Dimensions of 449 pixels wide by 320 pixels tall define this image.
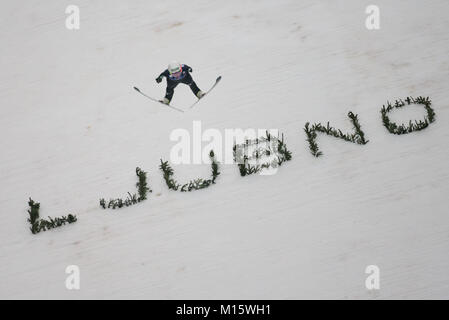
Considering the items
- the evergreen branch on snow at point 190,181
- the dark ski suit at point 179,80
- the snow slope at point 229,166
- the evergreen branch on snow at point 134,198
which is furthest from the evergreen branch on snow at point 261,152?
the dark ski suit at point 179,80

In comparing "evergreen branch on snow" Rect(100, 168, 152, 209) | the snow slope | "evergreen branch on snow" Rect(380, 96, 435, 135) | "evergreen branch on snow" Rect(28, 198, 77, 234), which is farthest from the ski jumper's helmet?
"evergreen branch on snow" Rect(380, 96, 435, 135)

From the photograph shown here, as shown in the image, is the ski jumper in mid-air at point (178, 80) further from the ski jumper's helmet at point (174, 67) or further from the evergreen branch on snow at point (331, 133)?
the evergreen branch on snow at point (331, 133)

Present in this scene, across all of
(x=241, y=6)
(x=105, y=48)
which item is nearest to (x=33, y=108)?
(x=105, y=48)

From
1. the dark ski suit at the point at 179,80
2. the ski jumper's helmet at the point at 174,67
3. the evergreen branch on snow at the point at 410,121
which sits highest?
the ski jumper's helmet at the point at 174,67

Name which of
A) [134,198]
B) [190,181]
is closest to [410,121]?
[190,181]

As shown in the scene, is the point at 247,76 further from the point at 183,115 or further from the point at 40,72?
the point at 40,72

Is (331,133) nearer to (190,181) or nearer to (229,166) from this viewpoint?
(229,166)
